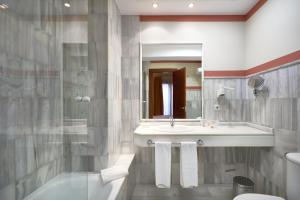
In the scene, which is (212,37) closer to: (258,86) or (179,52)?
(179,52)

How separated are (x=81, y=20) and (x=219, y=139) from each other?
185 cm

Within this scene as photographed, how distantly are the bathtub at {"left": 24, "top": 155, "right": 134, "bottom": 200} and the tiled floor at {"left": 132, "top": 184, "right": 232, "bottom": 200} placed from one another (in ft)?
2.37

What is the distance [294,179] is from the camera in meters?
1.55

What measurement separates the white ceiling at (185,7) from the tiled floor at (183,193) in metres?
2.27

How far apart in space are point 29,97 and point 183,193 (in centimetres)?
212

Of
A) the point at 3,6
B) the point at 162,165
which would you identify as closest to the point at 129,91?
the point at 162,165

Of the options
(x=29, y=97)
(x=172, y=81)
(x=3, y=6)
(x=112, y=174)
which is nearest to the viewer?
(x=3, y=6)

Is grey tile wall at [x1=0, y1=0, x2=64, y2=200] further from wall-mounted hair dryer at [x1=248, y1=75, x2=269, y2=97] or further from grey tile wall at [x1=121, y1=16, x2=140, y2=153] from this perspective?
wall-mounted hair dryer at [x1=248, y1=75, x2=269, y2=97]

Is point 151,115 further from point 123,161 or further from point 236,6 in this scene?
point 236,6

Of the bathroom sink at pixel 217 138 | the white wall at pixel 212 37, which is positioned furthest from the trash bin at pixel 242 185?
the white wall at pixel 212 37

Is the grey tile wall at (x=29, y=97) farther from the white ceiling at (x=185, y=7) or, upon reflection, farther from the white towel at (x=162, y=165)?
the white ceiling at (x=185, y=7)

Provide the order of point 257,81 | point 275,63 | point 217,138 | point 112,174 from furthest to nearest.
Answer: point 257,81, point 217,138, point 275,63, point 112,174

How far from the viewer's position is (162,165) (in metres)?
2.17

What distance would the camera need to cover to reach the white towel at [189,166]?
7.04 ft
